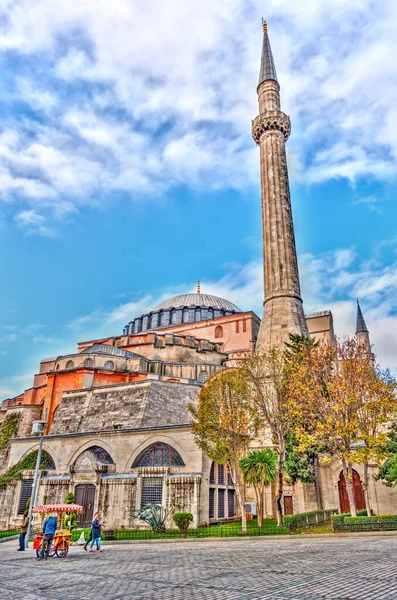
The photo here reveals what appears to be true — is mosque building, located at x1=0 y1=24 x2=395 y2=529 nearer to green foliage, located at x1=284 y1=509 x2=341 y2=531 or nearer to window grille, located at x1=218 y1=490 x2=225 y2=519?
window grille, located at x1=218 y1=490 x2=225 y2=519

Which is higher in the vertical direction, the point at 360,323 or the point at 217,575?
the point at 360,323

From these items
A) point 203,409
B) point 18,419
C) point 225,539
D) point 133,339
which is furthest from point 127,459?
point 133,339

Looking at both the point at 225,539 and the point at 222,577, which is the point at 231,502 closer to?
the point at 225,539

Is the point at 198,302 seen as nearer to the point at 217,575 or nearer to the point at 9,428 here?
the point at 9,428

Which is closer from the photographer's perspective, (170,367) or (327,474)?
(327,474)

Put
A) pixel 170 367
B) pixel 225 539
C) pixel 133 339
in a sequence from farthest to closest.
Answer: pixel 133 339, pixel 170 367, pixel 225 539

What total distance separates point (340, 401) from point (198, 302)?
39.6 metres

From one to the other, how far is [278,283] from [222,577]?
27.3m

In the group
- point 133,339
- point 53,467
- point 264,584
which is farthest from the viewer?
point 133,339

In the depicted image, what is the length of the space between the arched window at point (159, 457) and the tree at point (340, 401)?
21.8ft

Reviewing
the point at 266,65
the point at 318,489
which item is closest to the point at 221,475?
the point at 318,489

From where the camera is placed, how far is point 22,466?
27.0 meters

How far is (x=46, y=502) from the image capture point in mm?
23828

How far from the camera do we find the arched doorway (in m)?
23.0
